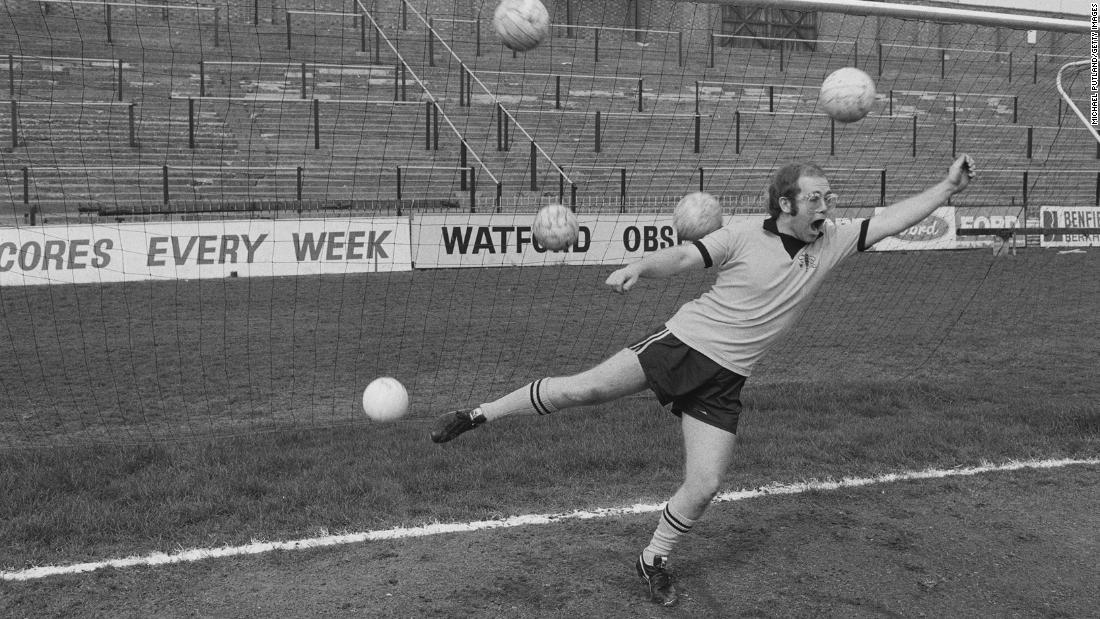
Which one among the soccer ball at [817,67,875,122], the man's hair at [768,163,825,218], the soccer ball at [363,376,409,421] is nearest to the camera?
the man's hair at [768,163,825,218]

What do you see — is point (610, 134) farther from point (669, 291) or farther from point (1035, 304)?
point (1035, 304)

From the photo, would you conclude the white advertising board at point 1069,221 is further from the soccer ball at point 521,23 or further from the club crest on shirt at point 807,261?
the club crest on shirt at point 807,261

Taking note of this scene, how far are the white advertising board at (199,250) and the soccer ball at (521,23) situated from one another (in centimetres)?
1051

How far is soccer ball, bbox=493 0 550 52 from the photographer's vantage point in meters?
6.80

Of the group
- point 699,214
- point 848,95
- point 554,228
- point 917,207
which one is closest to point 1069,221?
point 699,214

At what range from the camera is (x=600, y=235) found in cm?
2020

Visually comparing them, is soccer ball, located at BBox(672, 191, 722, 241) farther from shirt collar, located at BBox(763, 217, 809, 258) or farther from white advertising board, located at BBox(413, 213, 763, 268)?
white advertising board, located at BBox(413, 213, 763, 268)

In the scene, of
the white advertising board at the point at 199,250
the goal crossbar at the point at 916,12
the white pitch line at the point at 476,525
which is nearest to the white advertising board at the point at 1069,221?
the white advertising board at the point at 199,250

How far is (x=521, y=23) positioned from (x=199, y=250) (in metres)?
12.2

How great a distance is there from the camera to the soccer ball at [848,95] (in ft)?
21.8

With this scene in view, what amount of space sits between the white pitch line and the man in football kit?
43.1 inches

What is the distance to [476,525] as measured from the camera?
570 centimetres

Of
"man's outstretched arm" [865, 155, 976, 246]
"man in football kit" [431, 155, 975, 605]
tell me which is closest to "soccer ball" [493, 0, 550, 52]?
"man in football kit" [431, 155, 975, 605]

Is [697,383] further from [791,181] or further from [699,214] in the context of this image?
[699,214]
